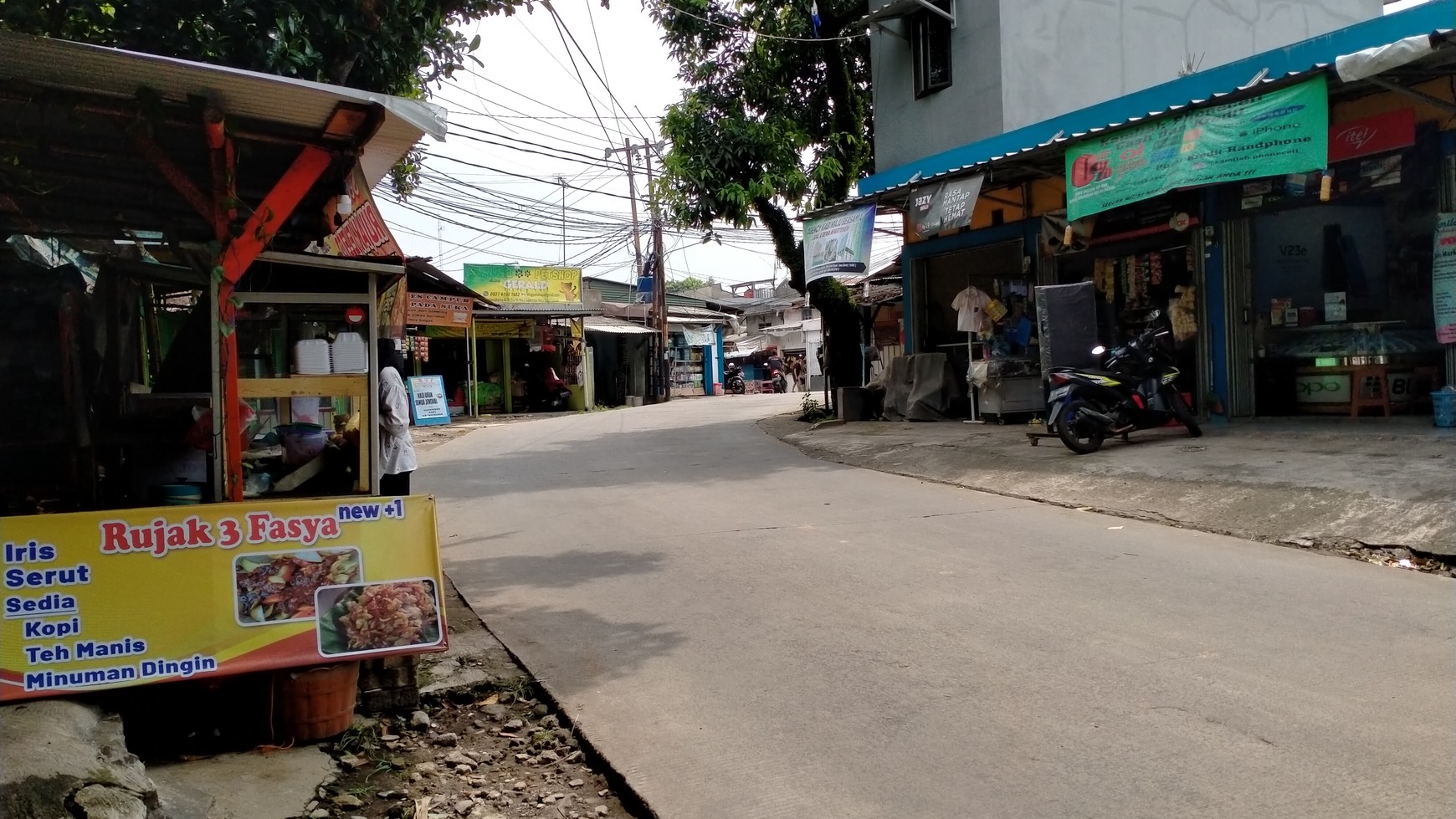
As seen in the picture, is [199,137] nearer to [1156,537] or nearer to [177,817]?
[177,817]

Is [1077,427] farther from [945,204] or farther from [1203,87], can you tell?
[1203,87]

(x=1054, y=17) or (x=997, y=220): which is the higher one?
(x=1054, y=17)

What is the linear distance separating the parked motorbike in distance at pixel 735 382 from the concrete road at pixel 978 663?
108 ft

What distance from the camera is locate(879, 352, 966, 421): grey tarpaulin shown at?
16219 millimetres

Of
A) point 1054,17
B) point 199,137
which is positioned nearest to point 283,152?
point 199,137

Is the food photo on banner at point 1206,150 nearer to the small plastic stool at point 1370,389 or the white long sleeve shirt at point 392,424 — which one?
the small plastic stool at point 1370,389

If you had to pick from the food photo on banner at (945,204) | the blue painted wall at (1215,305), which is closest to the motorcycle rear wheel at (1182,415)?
the blue painted wall at (1215,305)

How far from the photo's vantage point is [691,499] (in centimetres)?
1013

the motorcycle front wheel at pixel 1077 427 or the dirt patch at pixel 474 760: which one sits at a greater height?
the motorcycle front wheel at pixel 1077 427

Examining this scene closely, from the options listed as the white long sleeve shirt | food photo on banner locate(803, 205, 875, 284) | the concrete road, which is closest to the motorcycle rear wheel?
the concrete road

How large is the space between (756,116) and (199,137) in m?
15.4

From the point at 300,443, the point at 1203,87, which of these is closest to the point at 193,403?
the point at 300,443

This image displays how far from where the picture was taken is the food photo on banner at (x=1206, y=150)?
29.0ft

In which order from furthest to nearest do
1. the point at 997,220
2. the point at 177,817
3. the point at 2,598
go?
the point at 997,220 → the point at 2,598 → the point at 177,817
